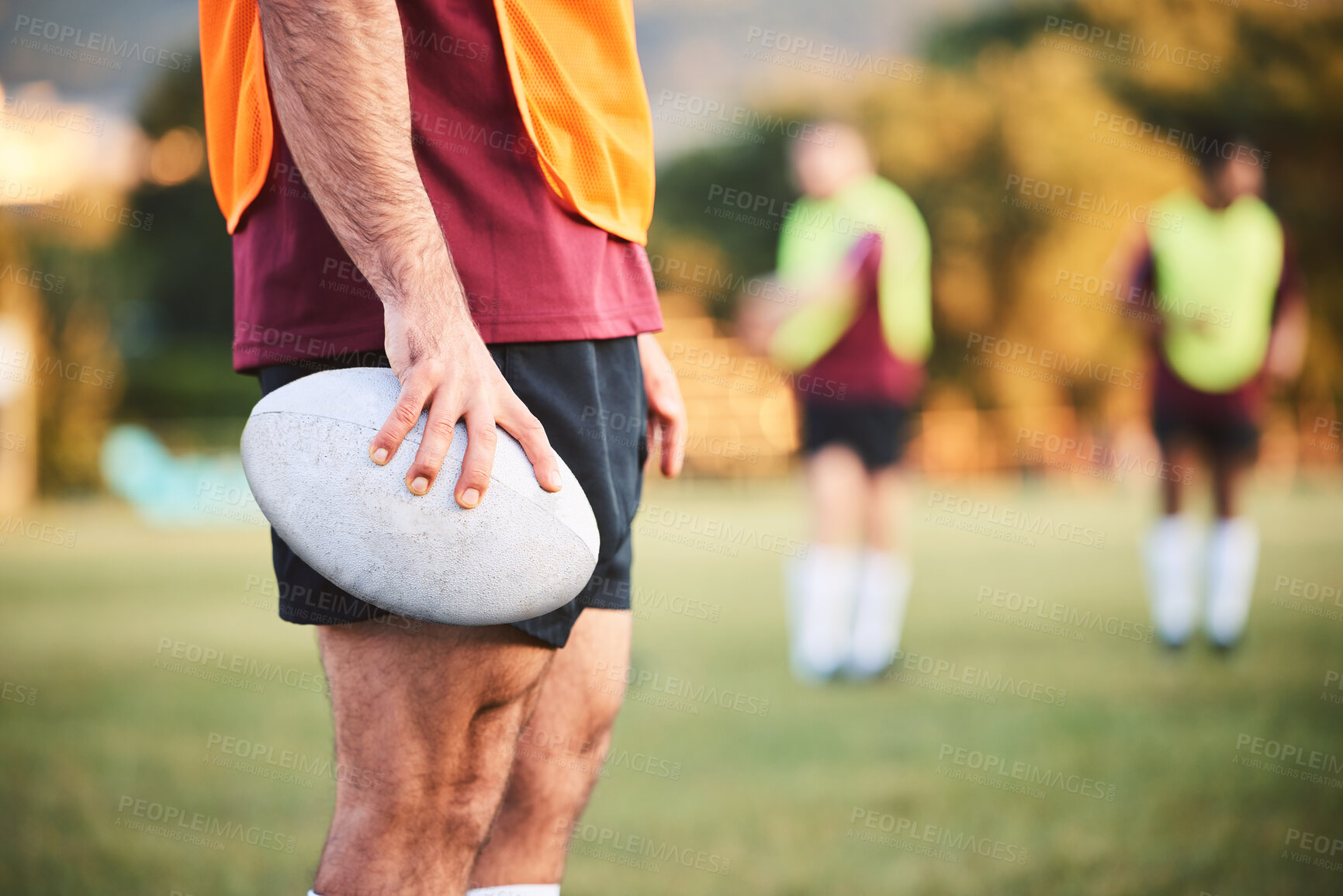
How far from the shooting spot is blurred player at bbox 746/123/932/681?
212 inches

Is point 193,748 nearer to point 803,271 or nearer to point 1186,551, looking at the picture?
point 803,271

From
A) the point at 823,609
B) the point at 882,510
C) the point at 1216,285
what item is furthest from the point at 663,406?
the point at 1216,285

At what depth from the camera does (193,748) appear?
3.91 metres

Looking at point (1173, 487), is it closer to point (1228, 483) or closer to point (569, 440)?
point (1228, 483)

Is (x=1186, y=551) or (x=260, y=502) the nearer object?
(x=260, y=502)

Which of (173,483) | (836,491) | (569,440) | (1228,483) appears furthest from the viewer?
(173,483)

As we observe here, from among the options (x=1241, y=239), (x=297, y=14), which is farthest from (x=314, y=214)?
(x=1241, y=239)

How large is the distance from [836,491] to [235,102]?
433 centimetres

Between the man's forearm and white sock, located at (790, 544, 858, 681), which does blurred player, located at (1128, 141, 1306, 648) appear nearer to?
white sock, located at (790, 544, 858, 681)

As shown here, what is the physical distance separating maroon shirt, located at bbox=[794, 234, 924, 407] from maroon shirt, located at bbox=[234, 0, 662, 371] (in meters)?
4.20

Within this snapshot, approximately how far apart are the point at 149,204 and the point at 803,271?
1325 inches

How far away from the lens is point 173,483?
1862cm

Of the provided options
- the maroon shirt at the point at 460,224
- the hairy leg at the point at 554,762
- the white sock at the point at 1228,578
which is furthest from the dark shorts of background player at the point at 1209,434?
the maroon shirt at the point at 460,224

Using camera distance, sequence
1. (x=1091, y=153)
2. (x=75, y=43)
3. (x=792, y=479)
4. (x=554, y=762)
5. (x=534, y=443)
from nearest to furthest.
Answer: (x=534, y=443), (x=554, y=762), (x=75, y=43), (x=792, y=479), (x=1091, y=153)
